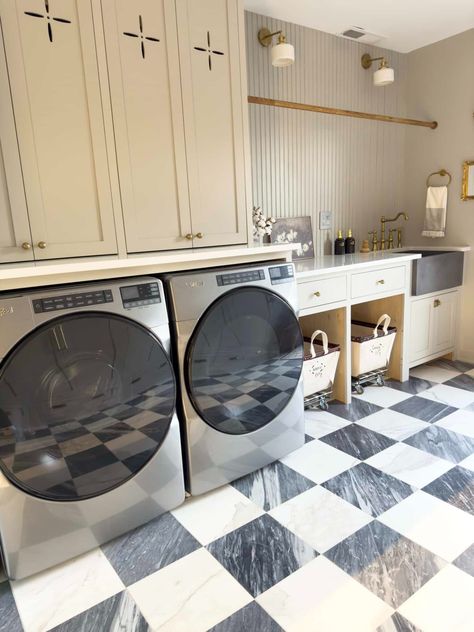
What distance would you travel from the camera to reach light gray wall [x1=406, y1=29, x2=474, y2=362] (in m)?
3.06

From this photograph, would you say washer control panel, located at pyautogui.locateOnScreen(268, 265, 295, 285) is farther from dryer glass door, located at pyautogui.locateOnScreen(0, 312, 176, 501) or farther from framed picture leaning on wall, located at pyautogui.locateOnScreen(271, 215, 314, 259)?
framed picture leaning on wall, located at pyautogui.locateOnScreen(271, 215, 314, 259)

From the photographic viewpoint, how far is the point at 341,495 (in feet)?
5.95

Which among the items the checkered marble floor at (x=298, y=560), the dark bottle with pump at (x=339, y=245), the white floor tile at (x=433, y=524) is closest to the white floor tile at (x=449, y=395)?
the checkered marble floor at (x=298, y=560)

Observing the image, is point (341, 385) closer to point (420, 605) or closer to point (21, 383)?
point (420, 605)

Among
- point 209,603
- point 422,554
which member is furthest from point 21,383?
point 422,554

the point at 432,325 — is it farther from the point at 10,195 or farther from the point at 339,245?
the point at 10,195

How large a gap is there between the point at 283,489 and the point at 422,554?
593 millimetres

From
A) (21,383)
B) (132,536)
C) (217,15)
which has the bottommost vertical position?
(132,536)

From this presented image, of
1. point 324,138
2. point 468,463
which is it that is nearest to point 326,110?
point 324,138

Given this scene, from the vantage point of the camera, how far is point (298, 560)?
1.49 meters

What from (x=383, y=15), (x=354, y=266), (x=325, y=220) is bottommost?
(x=354, y=266)

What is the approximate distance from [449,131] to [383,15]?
0.98 metres

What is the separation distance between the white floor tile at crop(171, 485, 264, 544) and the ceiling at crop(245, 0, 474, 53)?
264 centimetres

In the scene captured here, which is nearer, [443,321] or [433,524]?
[433,524]
